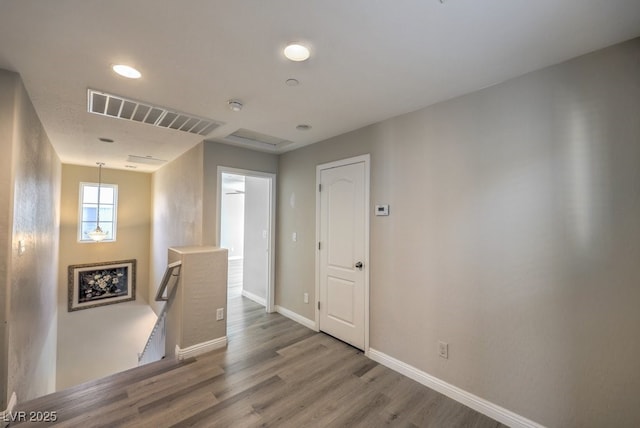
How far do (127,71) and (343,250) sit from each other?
2577 mm

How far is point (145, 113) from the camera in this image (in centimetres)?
264

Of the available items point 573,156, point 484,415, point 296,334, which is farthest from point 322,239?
point 573,156

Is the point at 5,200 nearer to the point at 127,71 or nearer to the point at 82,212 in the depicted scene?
the point at 127,71

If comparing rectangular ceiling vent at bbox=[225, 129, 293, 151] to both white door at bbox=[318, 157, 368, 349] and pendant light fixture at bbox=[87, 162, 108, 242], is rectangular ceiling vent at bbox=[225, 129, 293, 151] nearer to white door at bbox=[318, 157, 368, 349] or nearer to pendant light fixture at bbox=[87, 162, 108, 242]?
white door at bbox=[318, 157, 368, 349]

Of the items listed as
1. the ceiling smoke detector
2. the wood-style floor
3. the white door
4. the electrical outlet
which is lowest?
the wood-style floor

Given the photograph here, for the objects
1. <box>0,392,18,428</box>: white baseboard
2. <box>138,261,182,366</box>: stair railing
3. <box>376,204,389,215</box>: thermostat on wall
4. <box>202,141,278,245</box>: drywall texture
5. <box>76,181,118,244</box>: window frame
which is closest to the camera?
<box>0,392,18,428</box>: white baseboard

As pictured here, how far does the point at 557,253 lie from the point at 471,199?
2.13 ft

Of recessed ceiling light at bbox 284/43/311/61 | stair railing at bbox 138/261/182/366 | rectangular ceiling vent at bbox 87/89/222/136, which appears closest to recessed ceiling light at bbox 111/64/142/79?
rectangular ceiling vent at bbox 87/89/222/136

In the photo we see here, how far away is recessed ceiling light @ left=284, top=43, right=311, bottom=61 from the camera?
1.59m

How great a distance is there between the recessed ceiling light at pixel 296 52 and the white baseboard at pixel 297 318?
3059 millimetres

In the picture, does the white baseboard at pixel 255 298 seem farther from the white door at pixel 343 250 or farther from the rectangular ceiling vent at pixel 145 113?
the rectangular ceiling vent at pixel 145 113

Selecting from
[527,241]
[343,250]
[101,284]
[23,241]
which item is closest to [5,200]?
[23,241]

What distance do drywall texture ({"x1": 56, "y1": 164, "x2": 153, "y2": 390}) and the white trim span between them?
2153 millimetres

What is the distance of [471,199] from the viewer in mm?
2131
